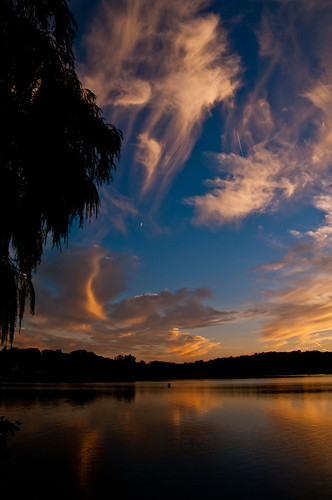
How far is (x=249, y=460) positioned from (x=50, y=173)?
802 inches

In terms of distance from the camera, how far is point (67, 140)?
957 centimetres

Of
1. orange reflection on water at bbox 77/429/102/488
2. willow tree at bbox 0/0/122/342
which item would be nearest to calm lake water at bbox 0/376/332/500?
orange reflection on water at bbox 77/429/102/488

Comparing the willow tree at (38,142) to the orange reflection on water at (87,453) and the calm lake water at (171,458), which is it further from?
the orange reflection on water at (87,453)

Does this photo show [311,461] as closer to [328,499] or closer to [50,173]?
[328,499]

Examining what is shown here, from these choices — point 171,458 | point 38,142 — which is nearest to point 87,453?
point 171,458

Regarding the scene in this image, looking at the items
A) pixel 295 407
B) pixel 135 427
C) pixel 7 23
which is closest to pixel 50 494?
pixel 7 23

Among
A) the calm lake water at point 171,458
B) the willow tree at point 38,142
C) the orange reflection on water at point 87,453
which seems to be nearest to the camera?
the willow tree at point 38,142

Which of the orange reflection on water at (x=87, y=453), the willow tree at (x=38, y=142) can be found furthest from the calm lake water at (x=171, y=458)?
the willow tree at (x=38, y=142)

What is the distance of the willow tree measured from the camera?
8492 mm

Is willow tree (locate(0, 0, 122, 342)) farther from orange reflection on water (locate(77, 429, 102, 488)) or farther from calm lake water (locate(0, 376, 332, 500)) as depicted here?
orange reflection on water (locate(77, 429, 102, 488))

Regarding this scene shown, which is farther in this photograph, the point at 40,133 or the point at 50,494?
the point at 50,494

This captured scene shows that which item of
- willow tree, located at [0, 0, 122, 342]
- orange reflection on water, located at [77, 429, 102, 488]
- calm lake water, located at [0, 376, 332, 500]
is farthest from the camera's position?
orange reflection on water, located at [77, 429, 102, 488]

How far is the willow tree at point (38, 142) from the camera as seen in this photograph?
27.9 ft

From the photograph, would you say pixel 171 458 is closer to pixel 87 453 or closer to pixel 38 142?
pixel 87 453
